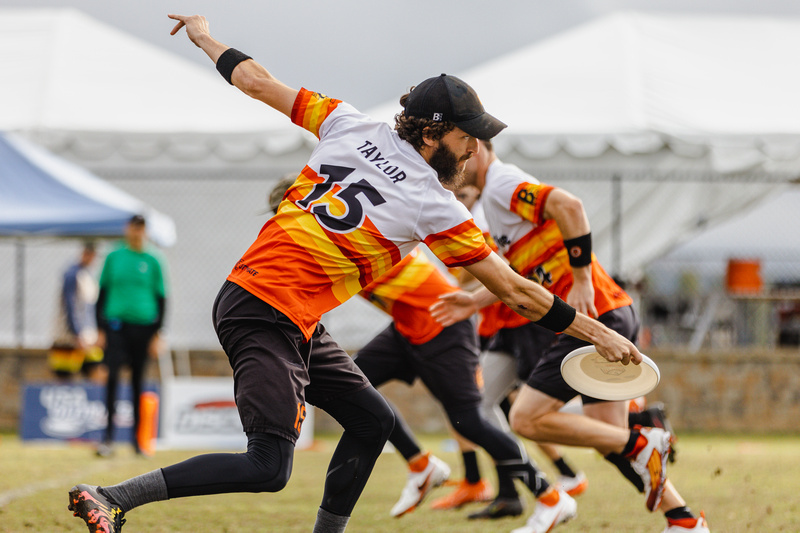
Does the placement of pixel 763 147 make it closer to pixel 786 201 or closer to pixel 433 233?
pixel 786 201

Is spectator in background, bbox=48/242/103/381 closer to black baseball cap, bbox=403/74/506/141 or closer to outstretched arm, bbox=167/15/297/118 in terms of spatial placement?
outstretched arm, bbox=167/15/297/118

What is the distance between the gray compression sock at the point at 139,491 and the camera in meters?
3.20

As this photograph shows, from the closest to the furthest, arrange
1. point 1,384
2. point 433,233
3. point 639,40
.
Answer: point 433,233
point 1,384
point 639,40

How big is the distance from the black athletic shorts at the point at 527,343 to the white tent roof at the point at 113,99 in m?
6.59

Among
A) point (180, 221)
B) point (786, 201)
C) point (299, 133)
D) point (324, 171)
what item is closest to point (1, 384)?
point (180, 221)

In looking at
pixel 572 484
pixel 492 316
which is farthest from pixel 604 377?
pixel 572 484

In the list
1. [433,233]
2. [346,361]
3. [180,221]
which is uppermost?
[433,233]

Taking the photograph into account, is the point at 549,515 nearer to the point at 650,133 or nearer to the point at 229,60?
the point at 229,60

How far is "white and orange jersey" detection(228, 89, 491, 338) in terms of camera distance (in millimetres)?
3369

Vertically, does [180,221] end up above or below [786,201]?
below

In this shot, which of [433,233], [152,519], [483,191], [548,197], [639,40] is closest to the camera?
[433,233]

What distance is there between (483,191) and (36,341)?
946 centimetres

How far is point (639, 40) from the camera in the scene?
14.1 metres

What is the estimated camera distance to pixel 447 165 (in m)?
3.54
